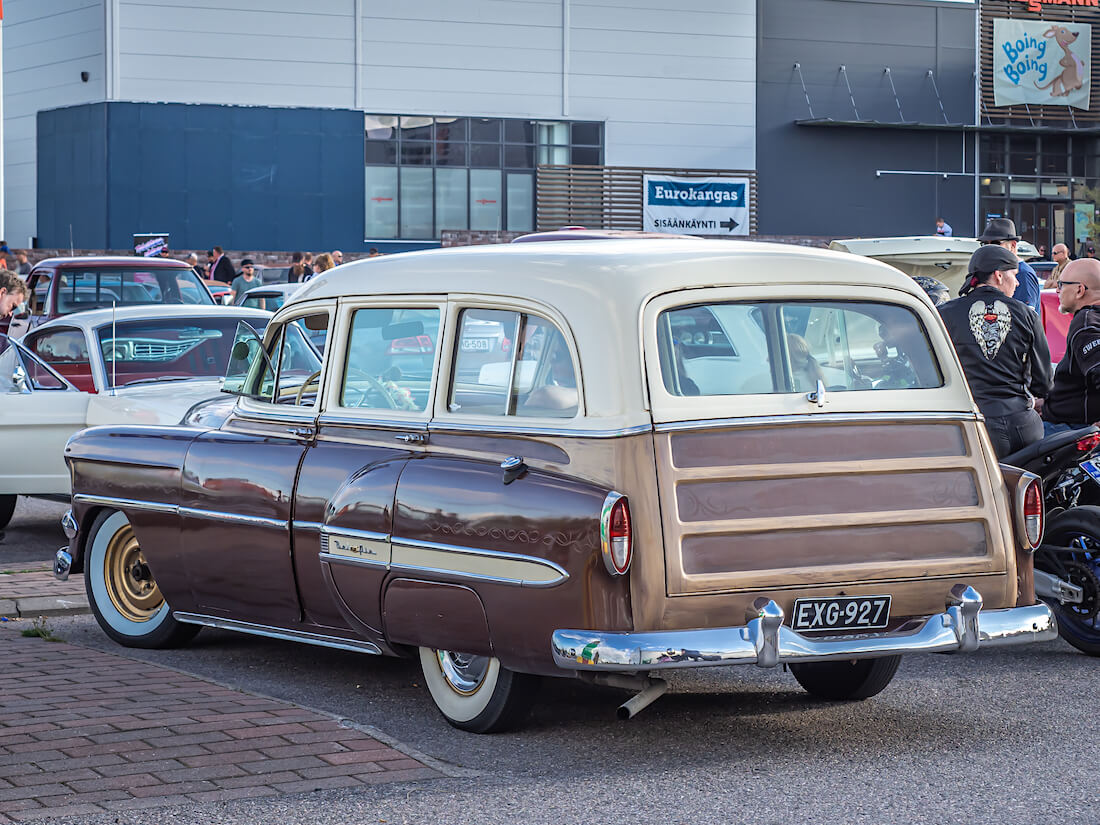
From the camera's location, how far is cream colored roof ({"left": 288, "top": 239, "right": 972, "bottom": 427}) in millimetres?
5535

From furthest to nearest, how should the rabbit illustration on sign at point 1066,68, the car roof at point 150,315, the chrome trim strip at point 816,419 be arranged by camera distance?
the rabbit illustration on sign at point 1066,68, the car roof at point 150,315, the chrome trim strip at point 816,419

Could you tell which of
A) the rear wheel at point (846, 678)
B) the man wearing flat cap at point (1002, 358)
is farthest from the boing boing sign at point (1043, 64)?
the rear wheel at point (846, 678)

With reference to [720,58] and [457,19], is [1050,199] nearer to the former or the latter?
[720,58]

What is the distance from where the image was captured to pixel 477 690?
19.8 feet

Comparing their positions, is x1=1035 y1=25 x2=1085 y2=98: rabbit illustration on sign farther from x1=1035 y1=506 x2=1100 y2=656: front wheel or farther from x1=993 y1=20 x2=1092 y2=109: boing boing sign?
x1=1035 y1=506 x2=1100 y2=656: front wheel

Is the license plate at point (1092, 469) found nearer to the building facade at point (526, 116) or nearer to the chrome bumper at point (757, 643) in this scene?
the chrome bumper at point (757, 643)

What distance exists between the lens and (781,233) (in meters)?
45.2

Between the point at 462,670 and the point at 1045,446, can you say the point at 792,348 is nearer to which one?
the point at 462,670

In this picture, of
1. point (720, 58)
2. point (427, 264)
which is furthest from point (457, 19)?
point (427, 264)

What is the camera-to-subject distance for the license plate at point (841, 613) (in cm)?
552

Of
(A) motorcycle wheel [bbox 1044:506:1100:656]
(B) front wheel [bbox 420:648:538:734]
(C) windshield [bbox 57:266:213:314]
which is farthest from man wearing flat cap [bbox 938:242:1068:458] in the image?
(C) windshield [bbox 57:266:213:314]

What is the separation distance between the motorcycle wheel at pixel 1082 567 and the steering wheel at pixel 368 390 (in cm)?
337

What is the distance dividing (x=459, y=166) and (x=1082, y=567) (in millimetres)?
36070

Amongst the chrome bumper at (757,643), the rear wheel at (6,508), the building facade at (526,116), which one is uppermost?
the building facade at (526,116)
